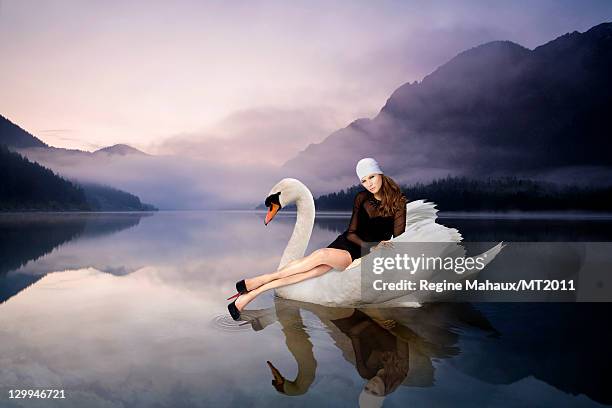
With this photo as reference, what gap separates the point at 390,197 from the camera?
248 inches

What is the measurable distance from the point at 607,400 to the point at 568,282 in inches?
307

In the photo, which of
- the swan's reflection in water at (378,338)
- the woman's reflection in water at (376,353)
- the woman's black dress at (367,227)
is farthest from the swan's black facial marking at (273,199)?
the woman's reflection in water at (376,353)

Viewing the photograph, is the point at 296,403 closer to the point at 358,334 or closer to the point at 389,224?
the point at 358,334

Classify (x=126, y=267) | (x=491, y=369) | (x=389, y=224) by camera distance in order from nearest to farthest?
1. (x=491, y=369)
2. (x=389, y=224)
3. (x=126, y=267)

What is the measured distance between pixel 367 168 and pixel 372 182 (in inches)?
9.6

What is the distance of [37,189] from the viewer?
120 meters

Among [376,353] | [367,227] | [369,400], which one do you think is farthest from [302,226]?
[369,400]

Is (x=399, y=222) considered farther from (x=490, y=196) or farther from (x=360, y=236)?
(x=490, y=196)

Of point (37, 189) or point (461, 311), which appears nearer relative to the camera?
point (461, 311)

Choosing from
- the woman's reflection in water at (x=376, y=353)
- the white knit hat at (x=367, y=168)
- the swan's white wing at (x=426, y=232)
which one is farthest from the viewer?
the swan's white wing at (x=426, y=232)

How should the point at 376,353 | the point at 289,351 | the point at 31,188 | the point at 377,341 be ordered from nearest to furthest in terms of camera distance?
1. the point at 376,353
2. the point at 289,351
3. the point at 377,341
4. the point at 31,188

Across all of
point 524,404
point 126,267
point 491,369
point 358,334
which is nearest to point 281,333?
point 358,334

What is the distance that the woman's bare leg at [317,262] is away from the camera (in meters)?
6.39

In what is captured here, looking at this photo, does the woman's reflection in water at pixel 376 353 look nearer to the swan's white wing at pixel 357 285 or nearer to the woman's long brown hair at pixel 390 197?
the swan's white wing at pixel 357 285
